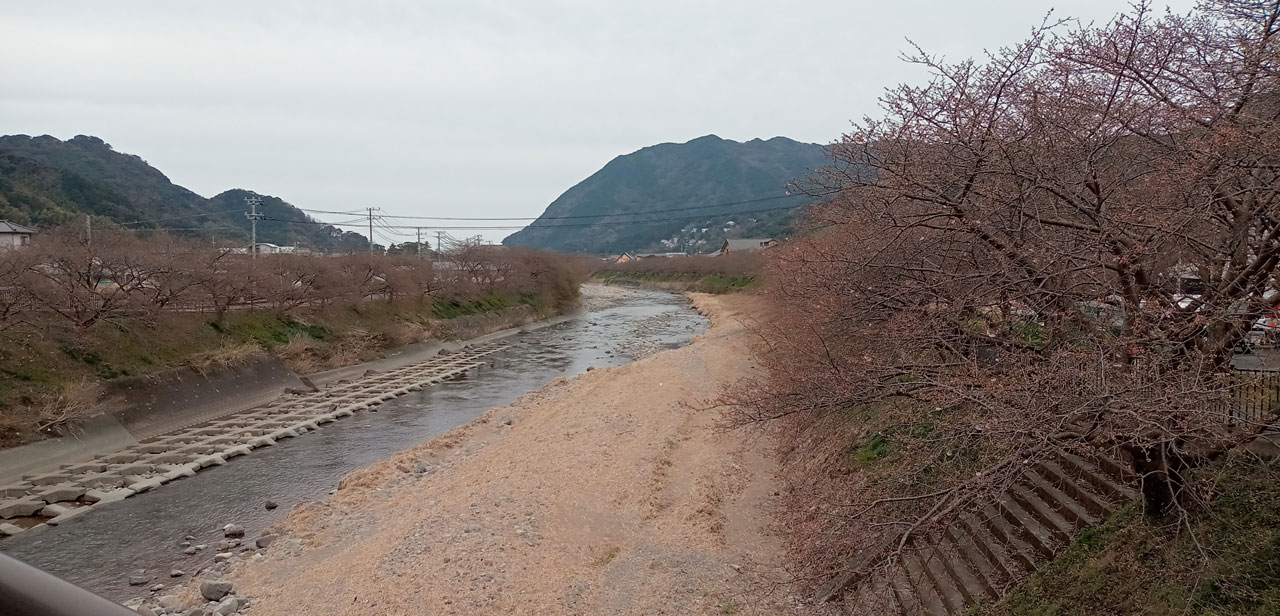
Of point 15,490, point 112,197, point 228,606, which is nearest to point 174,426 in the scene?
point 15,490

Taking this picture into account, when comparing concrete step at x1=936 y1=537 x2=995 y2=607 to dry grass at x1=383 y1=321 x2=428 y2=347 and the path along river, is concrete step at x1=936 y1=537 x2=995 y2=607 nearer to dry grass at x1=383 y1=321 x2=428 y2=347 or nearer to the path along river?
the path along river

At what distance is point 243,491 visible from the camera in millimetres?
11859

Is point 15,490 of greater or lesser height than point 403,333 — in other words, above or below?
below

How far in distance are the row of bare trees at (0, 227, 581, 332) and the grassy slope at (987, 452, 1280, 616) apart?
19001 mm

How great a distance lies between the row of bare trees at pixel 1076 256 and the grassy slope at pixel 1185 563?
0.28 metres

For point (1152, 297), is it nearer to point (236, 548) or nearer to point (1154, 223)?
point (1154, 223)

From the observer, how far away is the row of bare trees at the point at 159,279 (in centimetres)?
1606

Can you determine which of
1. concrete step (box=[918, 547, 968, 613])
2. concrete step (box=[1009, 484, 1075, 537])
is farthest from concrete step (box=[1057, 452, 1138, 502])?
concrete step (box=[918, 547, 968, 613])

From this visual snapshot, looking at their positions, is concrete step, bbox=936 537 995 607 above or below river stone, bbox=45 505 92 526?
above

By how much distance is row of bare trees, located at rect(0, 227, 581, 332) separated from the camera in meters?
16.1

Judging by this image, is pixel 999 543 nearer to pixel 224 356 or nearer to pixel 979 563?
pixel 979 563

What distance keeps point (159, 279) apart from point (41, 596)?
70.7 feet

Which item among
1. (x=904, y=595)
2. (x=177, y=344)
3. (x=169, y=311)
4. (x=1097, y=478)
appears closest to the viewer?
(x=1097, y=478)

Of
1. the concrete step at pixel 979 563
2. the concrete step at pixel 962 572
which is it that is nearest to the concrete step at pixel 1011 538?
the concrete step at pixel 979 563
